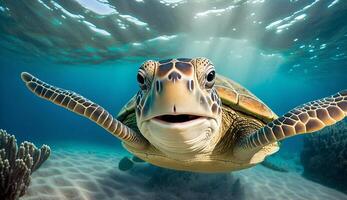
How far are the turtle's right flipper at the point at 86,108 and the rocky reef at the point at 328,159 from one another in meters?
7.63

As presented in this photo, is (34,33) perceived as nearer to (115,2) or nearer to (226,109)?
(115,2)

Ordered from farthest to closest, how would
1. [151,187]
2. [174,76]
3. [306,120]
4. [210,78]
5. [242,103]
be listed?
[151,187]
[242,103]
[306,120]
[210,78]
[174,76]

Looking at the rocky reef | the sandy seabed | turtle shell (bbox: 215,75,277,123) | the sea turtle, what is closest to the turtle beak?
the sea turtle

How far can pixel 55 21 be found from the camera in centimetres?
1673

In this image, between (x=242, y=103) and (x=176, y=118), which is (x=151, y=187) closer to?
(x=242, y=103)

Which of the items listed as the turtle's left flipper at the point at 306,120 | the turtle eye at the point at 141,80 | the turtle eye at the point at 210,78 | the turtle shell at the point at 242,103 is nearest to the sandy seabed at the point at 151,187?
the turtle shell at the point at 242,103

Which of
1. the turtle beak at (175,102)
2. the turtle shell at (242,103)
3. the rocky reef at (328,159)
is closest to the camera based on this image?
the turtle beak at (175,102)

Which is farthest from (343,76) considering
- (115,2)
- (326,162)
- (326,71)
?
(115,2)

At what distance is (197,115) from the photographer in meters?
2.26

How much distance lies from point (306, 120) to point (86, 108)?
2800mm

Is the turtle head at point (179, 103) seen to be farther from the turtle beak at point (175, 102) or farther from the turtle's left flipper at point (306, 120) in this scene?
the turtle's left flipper at point (306, 120)

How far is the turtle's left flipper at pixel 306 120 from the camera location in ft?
9.09

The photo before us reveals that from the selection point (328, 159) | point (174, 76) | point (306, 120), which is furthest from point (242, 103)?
point (328, 159)

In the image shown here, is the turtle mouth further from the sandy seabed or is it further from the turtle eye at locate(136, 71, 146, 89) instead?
the sandy seabed
